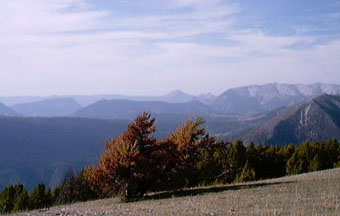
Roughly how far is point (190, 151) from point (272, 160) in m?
41.2

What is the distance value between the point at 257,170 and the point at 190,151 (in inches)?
1501

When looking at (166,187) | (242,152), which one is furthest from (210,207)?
(242,152)

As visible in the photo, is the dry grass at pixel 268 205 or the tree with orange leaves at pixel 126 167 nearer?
the dry grass at pixel 268 205

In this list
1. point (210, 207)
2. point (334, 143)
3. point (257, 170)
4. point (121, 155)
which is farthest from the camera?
point (334, 143)

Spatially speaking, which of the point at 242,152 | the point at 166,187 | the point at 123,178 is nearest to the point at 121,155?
the point at 123,178

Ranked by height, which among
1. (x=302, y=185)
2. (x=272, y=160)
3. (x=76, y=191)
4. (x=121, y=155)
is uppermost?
(x=121, y=155)

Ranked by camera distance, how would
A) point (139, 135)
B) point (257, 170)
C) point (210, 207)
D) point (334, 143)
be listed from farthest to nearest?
point (334, 143)
point (257, 170)
point (139, 135)
point (210, 207)

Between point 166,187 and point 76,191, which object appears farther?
point 76,191

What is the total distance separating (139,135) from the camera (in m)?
28.3

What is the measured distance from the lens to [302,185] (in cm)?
2414

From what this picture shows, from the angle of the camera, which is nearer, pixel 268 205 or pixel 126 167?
pixel 268 205

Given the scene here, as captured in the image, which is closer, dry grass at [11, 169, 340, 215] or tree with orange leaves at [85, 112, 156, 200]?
dry grass at [11, 169, 340, 215]

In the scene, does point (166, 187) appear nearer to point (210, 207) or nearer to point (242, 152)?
point (210, 207)

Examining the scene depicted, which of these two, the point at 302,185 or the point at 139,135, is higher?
the point at 139,135
